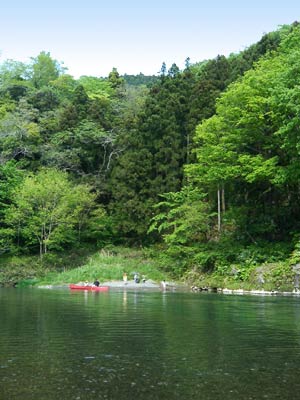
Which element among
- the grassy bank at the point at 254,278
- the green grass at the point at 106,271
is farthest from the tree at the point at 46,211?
the grassy bank at the point at 254,278

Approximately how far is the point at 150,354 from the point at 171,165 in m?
33.8

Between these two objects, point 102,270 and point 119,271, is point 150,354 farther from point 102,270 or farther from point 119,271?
point 102,270

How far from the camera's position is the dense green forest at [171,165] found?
34250mm

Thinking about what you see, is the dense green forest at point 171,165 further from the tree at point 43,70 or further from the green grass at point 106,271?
the tree at point 43,70

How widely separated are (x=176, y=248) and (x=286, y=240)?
25.1 ft

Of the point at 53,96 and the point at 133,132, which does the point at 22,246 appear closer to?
the point at 133,132

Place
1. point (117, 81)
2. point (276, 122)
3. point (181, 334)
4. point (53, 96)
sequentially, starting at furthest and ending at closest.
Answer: point (117, 81) → point (53, 96) → point (276, 122) → point (181, 334)

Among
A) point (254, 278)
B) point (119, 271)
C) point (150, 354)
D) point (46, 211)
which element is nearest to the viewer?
point (150, 354)

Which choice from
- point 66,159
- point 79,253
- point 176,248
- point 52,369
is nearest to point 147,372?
point 52,369

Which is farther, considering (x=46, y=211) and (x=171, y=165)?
(x=171, y=165)

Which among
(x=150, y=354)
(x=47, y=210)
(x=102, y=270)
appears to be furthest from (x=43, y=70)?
(x=150, y=354)

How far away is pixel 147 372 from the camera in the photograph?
9844 mm

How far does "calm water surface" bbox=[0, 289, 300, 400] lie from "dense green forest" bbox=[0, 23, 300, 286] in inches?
561

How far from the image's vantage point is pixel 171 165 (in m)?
44.8
